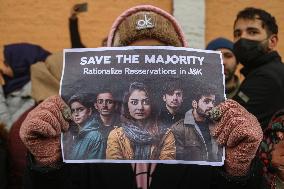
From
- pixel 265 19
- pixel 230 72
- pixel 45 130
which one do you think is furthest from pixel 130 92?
pixel 230 72

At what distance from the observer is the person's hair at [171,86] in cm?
159

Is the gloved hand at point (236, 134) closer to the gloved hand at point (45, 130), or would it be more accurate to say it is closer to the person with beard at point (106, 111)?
the person with beard at point (106, 111)

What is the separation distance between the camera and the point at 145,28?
1.70 metres

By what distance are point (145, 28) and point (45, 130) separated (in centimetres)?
47

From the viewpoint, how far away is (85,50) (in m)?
1.63

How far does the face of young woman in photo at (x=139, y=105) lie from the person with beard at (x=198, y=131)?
95mm

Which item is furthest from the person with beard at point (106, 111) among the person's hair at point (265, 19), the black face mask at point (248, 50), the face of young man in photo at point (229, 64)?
the face of young man in photo at point (229, 64)

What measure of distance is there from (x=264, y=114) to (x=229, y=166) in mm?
1347

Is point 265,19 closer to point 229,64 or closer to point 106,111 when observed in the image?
point 229,64

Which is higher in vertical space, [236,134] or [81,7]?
[81,7]

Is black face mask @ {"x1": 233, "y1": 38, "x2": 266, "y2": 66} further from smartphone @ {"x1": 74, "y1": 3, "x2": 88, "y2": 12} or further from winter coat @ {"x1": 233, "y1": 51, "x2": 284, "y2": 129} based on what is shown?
smartphone @ {"x1": 74, "y1": 3, "x2": 88, "y2": 12}

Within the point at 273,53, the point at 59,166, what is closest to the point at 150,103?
the point at 59,166

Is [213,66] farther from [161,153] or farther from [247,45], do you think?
[247,45]

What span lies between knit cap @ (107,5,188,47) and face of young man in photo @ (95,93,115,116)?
217 millimetres
